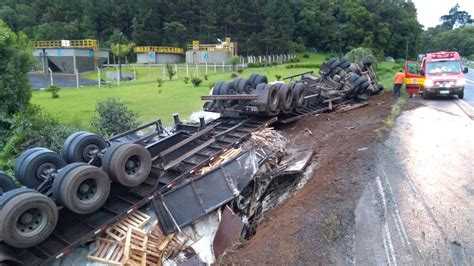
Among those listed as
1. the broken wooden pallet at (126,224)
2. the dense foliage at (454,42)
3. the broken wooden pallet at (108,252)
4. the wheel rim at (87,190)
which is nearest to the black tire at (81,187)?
the wheel rim at (87,190)

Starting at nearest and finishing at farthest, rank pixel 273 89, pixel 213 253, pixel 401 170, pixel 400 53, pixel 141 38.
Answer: pixel 213 253
pixel 401 170
pixel 273 89
pixel 141 38
pixel 400 53

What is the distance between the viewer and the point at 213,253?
6738mm

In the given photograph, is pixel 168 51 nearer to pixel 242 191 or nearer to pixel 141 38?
pixel 141 38

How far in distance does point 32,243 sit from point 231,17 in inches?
2719

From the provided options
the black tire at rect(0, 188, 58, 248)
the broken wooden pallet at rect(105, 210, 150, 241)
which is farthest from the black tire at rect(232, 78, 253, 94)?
the black tire at rect(0, 188, 58, 248)

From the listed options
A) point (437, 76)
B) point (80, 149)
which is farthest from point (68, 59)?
point (80, 149)

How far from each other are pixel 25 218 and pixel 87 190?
0.99 meters

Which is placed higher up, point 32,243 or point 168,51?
point 168,51

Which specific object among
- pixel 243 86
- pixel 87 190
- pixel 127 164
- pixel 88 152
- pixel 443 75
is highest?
pixel 443 75

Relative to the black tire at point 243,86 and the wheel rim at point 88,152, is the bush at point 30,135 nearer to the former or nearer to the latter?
the wheel rim at point 88,152

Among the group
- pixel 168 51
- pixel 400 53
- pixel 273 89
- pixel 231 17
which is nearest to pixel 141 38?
pixel 168 51

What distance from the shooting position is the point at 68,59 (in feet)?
167

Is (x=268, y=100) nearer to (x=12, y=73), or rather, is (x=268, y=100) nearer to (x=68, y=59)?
(x=12, y=73)

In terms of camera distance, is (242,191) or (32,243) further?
(242,191)
